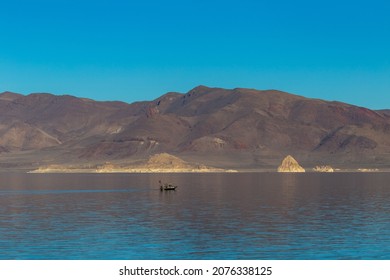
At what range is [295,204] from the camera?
338 feet

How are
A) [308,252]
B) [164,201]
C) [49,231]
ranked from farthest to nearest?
1. [164,201]
2. [49,231]
3. [308,252]

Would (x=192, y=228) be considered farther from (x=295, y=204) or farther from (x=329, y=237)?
(x=295, y=204)

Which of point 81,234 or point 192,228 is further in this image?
point 192,228

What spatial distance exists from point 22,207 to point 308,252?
58381 mm

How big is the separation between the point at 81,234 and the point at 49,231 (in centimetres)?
441

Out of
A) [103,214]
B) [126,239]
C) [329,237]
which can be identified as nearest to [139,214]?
[103,214]

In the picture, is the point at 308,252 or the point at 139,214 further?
the point at 139,214

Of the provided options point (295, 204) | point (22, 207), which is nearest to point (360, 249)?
point (295, 204)

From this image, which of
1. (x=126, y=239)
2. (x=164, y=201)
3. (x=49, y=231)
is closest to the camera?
(x=126, y=239)

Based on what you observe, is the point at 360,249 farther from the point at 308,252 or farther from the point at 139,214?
the point at 139,214

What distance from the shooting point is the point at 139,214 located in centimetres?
8588

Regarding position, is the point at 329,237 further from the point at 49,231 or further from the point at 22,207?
the point at 22,207
